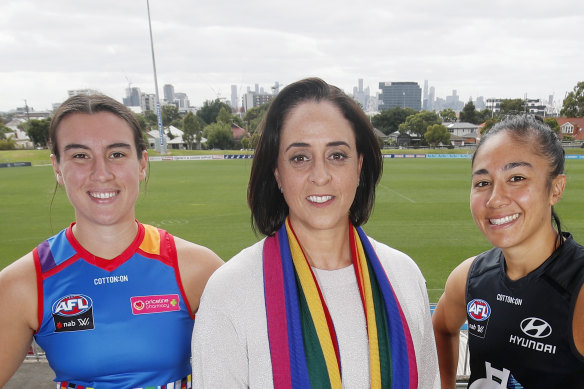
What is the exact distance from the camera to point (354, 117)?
157 centimetres

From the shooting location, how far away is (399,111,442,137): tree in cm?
4944

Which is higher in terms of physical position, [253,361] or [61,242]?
[61,242]

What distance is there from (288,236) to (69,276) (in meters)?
1.03

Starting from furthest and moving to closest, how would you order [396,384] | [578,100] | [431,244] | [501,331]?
[578,100] → [431,244] → [501,331] → [396,384]

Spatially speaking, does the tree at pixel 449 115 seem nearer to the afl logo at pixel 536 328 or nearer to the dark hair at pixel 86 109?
the afl logo at pixel 536 328

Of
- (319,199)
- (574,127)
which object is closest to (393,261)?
(319,199)

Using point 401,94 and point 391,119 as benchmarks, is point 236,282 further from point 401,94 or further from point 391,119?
point 401,94

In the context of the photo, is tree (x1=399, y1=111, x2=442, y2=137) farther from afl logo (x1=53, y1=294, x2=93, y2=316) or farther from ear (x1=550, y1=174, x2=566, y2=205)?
afl logo (x1=53, y1=294, x2=93, y2=316)

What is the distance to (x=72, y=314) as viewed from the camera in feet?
5.70

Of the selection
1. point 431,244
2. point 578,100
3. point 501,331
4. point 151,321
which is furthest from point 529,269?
point 578,100

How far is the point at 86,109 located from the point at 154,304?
950mm

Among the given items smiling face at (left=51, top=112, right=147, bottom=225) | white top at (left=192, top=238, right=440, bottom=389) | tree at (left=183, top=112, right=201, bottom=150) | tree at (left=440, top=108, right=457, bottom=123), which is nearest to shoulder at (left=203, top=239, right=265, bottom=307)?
white top at (left=192, top=238, right=440, bottom=389)

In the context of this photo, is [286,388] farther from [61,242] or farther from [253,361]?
[61,242]

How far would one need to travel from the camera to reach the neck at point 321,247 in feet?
5.20
